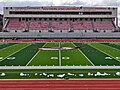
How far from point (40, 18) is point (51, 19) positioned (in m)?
3.28

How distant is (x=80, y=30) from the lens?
8656 centimetres

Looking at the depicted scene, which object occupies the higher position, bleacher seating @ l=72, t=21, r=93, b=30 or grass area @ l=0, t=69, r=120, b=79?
bleacher seating @ l=72, t=21, r=93, b=30

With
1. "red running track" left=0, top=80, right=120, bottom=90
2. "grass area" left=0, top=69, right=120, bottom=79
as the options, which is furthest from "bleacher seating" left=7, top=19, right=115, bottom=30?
"red running track" left=0, top=80, right=120, bottom=90

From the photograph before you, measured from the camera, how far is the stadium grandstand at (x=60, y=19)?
284 ft

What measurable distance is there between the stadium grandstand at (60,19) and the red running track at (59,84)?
212 feet

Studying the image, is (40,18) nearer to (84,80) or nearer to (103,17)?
(103,17)

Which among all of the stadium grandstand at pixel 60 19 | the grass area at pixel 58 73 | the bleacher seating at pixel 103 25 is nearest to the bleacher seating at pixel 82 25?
the stadium grandstand at pixel 60 19

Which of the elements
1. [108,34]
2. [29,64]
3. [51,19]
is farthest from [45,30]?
[29,64]

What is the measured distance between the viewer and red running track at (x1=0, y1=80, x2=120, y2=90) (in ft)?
63.0

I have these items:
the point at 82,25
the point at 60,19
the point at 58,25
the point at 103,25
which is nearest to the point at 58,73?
the point at 58,25

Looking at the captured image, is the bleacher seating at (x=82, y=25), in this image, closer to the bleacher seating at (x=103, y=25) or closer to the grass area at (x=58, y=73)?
the bleacher seating at (x=103, y=25)

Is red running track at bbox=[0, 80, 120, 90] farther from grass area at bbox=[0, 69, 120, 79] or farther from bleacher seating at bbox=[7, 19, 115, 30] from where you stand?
bleacher seating at bbox=[7, 19, 115, 30]

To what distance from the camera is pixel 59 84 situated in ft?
65.8

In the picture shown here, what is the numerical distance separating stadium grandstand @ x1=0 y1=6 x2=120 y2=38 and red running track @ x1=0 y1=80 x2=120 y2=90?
2543 inches
